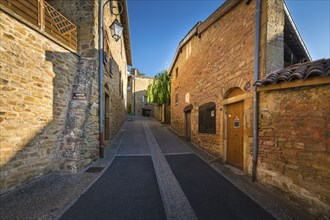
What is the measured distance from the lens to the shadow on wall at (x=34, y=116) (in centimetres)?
307

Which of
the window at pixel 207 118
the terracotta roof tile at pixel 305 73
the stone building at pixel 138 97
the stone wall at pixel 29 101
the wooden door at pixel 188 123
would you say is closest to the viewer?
the terracotta roof tile at pixel 305 73

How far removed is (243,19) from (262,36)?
3.71 feet

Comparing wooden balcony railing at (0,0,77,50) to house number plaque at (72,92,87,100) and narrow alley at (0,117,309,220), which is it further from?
narrow alley at (0,117,309,220)

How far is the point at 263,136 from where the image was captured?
11.7 feet

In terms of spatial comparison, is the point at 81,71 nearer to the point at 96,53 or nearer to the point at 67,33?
the point at 96,53

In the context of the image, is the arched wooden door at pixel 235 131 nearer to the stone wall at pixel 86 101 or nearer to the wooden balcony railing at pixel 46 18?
the stone wall at pixel 86 101

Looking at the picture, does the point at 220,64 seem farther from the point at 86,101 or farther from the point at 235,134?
the point at 86,101

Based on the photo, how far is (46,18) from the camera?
159 inches

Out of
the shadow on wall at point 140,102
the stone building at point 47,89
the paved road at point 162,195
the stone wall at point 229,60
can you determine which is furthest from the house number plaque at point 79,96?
the shadow on wall at point 140,102

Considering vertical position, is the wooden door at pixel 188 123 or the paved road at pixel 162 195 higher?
the wooden door at pixel 188 123

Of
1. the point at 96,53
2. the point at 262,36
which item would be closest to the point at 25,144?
the point at 96,53

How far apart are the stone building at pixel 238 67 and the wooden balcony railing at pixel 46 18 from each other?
5.18 m

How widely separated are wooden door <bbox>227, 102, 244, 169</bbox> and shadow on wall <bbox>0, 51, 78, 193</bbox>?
5.24m

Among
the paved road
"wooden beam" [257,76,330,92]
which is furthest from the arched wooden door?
"wooden beam" [257,76,330,92]
